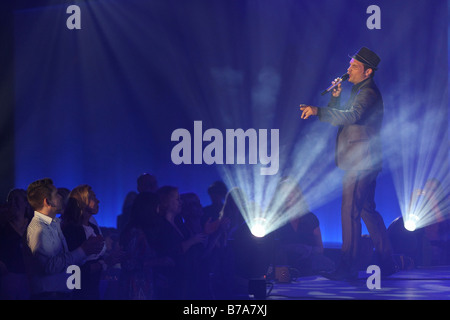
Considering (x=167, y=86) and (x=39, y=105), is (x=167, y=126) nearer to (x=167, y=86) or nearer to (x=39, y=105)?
(x=167, y=86)

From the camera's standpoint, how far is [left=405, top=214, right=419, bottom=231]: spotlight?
570cm

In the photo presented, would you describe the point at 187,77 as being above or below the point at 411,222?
above

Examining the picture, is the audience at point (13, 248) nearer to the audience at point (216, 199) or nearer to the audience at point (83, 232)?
the audience at point (83, 232)

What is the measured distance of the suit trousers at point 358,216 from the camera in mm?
4859

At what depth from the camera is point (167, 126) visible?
Answer: 636 cm

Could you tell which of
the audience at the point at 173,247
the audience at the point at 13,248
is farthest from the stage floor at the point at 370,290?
the audience at the point at 13,248

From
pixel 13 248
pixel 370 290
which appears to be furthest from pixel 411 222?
pixel 13 248

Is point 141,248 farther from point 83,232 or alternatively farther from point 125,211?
point 125,211

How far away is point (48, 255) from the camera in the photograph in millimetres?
3211

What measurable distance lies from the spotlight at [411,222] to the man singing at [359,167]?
78 centimetres

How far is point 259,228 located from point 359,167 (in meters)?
1.07

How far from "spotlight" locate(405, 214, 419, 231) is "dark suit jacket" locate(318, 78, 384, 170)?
1.09 meters

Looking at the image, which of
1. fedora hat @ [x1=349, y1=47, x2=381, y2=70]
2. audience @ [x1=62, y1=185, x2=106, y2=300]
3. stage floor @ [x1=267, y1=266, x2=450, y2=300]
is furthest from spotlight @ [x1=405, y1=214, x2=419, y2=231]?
audience @ [x1=62, y1=185, x2=106, y2=300]

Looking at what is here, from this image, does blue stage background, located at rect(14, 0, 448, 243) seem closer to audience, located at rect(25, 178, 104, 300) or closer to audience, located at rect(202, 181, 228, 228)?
audience, located at rect(202, 181, 228, 228)
